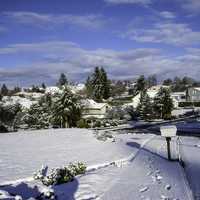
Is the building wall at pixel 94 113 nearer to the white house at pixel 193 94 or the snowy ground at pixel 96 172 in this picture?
the white house at pixel 193 94

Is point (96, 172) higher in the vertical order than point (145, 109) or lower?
lower

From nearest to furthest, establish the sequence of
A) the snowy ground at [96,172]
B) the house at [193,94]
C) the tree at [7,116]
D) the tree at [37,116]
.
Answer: the snowy ground at [96,172] → the tree at [37,116] → the tree at [7,116] → the house at [193,94]

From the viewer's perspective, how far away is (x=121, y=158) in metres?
17.2

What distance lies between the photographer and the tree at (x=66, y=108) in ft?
179

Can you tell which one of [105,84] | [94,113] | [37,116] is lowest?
[94,113]

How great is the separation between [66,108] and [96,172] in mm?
41167

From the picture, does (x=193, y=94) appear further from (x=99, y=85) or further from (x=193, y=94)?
(x=99, y=85)

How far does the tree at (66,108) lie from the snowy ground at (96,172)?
29.8m

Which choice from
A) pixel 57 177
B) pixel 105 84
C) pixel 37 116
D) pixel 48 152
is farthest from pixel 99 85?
pixel 57 177

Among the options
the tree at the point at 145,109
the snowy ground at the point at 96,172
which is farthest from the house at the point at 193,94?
the snowy ground at the point at 96,172

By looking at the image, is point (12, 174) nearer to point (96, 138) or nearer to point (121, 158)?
point (121, 158)

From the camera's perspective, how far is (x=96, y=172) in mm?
13688

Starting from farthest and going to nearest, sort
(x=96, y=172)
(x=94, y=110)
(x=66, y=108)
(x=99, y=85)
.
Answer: (x=99, y=85) < (x=94, y=110) < (x=66, y=108) < (x=96, y=172)

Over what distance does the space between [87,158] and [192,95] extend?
4439 inches
